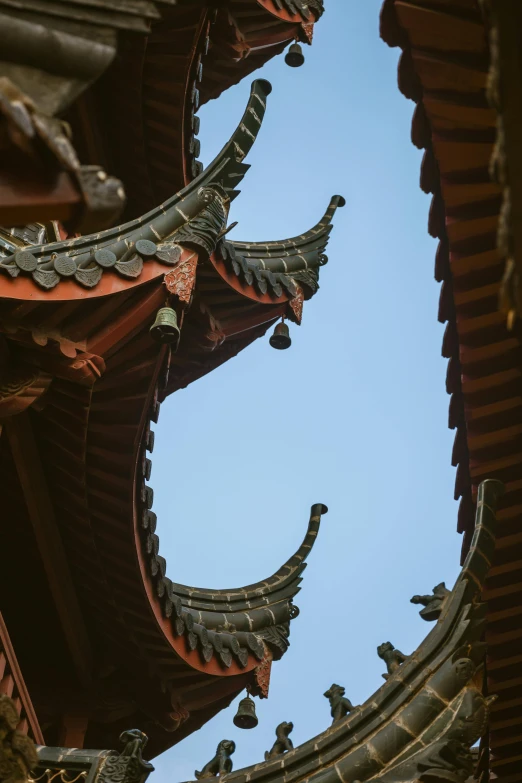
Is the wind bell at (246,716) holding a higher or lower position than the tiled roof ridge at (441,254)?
lower

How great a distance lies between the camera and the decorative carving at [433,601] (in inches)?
310

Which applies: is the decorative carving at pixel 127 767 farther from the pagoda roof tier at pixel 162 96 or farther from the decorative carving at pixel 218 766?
the pagoda roof tier at pixel 162 96

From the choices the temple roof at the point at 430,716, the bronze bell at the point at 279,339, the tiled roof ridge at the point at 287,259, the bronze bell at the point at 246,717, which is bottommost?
the temple roof at the point at 430,716

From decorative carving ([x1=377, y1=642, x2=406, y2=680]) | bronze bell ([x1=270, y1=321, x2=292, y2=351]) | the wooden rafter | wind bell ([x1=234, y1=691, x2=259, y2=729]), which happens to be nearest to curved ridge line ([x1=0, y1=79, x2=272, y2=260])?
the wooden rafter

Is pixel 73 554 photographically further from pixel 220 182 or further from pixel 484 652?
pixel 484 652

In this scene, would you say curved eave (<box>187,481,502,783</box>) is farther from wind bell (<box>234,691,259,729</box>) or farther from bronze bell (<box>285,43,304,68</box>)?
Result: bronze bell (<box>285,43,304,68</box>)

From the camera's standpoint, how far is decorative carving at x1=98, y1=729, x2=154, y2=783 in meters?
8.05

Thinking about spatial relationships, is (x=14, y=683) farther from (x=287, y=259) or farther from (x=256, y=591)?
(x=287, y=259)

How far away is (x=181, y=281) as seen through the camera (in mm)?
10008

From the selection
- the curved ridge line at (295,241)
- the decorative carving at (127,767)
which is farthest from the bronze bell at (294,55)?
the decorative carving at (127,767)

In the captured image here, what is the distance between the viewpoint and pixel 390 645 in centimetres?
837

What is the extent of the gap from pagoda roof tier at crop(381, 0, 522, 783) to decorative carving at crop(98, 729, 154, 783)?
244cm

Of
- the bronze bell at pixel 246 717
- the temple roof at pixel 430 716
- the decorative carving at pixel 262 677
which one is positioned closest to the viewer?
the temple roof at pixel 430 716

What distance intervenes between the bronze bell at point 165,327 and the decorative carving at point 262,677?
4.48m
